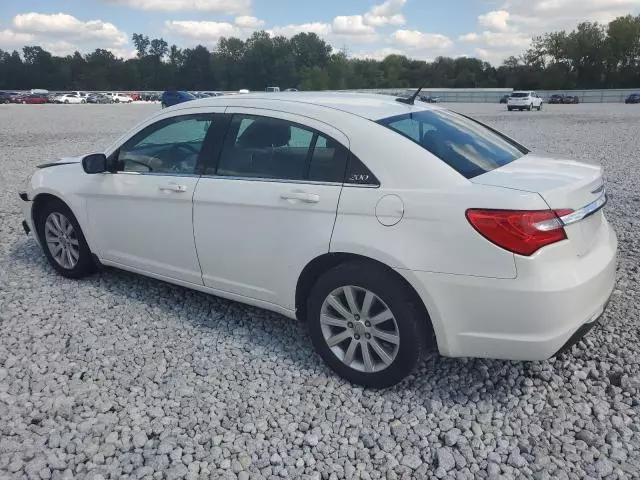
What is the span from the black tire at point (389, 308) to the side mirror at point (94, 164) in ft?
6.99

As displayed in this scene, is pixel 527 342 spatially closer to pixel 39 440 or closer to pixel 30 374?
pixel 39 440

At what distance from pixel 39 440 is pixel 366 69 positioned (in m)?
112

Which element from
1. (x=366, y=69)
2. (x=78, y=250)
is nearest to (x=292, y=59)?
(x=366, y=69)

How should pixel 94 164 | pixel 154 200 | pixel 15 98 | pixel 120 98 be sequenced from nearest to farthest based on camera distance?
pixel 154 200
pixel 94 164
pixel 15 98
pixel 120 98

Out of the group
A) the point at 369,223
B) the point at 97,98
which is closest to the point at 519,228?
the point at 369,223

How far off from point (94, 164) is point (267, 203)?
5.73ft

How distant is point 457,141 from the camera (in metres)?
3.48

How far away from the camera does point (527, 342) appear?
9.34ft

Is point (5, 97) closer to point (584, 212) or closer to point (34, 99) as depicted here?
point (34, 99)

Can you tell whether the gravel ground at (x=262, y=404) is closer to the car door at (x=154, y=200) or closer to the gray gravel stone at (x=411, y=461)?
the gray gravel stone at (x=411, y=461)

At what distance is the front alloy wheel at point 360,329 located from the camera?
3.17 metres

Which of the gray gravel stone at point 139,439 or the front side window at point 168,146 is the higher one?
the front side window at point 168,146

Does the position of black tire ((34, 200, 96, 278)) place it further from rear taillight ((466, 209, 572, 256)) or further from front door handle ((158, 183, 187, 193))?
rear taillight ((466, 209, 572, 256))

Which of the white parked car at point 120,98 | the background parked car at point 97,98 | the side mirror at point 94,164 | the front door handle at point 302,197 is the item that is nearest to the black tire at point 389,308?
the front door handle at point 302,197
